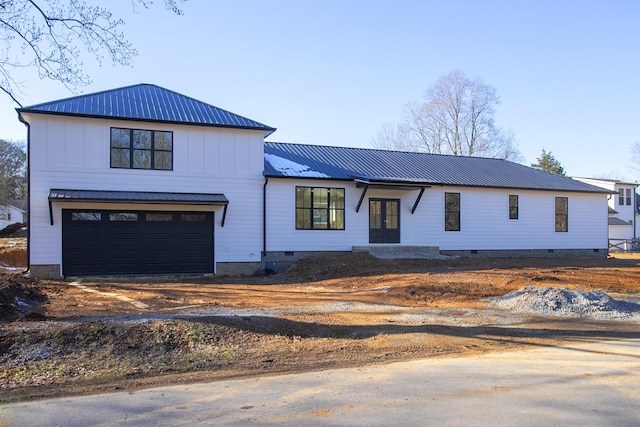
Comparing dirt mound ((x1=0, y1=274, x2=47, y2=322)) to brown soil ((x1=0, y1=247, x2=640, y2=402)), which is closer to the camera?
brown soil ((x1=0, y1=247, x2=640, y2=402))

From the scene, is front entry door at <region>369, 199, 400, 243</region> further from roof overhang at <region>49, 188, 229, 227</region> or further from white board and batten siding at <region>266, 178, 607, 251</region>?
roof overhang at <region>49, 188, 229, 227</region>

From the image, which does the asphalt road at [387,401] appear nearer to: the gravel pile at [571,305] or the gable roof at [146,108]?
the gravel pile at [571,305]

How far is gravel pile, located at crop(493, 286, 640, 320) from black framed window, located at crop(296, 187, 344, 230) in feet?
34.0

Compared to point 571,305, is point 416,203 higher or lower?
higher

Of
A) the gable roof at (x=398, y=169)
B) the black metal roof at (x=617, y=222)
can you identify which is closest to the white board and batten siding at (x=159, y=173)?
the gable roof at (x=398, y=169)

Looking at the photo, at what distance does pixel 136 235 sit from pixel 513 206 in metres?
17.4

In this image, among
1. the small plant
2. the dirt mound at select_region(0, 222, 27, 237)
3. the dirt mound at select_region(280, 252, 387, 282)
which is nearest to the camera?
the small plant

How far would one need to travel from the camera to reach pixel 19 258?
26.4m

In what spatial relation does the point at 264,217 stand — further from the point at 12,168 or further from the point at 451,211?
the point at 12,168

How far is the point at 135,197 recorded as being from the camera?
17719mm

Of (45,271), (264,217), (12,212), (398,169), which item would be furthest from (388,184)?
(12,212)

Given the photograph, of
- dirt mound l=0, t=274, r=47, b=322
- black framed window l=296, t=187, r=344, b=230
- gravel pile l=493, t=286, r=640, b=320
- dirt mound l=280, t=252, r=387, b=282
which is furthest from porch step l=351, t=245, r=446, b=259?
dirt mound l=0, t=274, r=47, b=322

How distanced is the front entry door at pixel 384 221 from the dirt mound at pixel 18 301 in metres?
13.3

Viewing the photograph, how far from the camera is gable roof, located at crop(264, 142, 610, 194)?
21.5 meters
